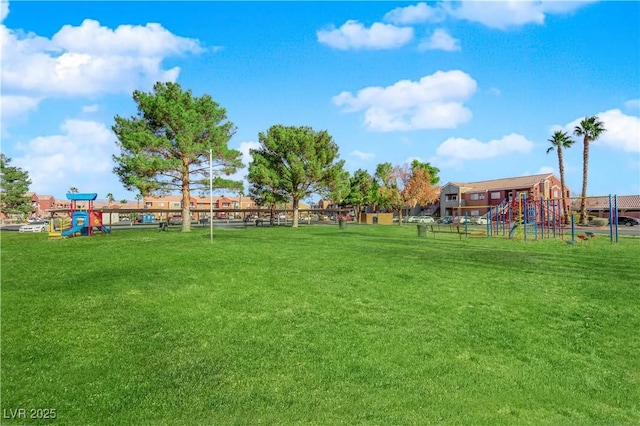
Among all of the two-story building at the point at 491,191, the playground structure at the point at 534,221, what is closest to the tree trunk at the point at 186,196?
the playground structure at the point at 534,221

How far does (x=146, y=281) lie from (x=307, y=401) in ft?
25.2

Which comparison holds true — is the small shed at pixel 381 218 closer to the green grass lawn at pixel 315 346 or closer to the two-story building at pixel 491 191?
the two-story building at pixel 491 191

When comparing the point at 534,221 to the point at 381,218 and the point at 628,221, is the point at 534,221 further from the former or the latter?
the point at 381,218

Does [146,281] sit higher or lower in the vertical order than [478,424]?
higher

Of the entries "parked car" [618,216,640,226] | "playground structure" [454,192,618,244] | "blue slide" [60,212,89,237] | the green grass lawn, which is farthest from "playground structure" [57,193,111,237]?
"parked car" [618,216,640,226]

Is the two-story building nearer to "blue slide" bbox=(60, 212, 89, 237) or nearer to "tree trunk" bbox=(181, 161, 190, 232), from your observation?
"tree trunk" bbox=(181, 161, 190, 232)

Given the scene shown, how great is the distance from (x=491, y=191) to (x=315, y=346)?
7874 centimetres

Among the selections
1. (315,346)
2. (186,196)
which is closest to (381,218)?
(186,196)

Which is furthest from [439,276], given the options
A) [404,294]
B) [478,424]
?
[478,424]

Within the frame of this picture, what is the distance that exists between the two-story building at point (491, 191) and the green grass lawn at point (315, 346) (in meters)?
60.5

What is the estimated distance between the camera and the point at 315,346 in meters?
7.18

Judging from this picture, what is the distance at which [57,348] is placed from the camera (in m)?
6.66

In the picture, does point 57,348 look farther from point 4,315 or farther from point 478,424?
point 478,424

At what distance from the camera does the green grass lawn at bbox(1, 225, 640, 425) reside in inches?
202
